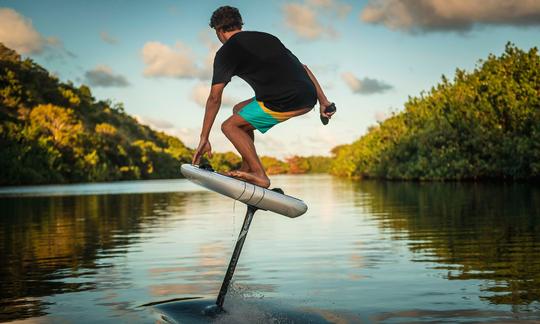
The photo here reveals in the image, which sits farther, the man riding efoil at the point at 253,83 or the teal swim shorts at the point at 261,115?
the teal swim shorts at the point at 261,115

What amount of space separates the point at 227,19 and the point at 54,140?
104969 mm

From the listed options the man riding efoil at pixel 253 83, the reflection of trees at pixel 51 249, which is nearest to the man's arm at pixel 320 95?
the man riding efoil at pixel 253 83

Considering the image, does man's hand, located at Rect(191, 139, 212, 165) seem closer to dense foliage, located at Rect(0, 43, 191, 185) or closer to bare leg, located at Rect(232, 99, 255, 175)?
bare leg, located at Rect(232, 99, 255, 175)

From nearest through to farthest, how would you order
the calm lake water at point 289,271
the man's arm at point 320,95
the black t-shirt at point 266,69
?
the black t-shirt at point 266,69 → the man's arm at point 320,95 → the calm lake water at point 289,271

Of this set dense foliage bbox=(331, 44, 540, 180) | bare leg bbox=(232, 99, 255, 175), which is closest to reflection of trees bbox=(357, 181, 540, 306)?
bare leg bbox=(232, 99, 255, 175)

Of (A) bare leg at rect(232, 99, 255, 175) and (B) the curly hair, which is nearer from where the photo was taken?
(B) the curly hair

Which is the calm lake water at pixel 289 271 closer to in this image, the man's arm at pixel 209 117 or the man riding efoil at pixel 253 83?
the man's arm at pixel 209 117

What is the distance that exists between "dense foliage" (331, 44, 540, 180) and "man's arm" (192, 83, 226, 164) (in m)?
47.6

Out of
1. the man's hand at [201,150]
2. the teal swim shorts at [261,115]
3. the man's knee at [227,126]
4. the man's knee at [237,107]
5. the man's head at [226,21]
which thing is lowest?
the man's hand at [201,150]

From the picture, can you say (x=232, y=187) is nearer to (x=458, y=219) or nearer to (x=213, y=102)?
A: (x=213, y=102)

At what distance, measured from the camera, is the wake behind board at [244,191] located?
5.93 m

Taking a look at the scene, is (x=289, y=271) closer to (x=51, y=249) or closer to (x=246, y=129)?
(x=246, y=129)

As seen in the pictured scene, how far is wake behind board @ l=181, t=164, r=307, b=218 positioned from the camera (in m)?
5.93

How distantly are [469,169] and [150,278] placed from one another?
58208mm
